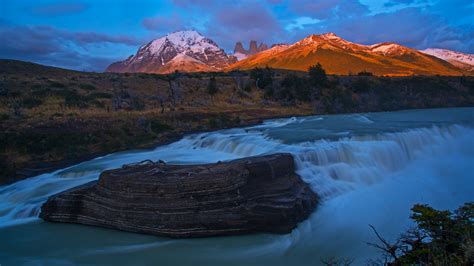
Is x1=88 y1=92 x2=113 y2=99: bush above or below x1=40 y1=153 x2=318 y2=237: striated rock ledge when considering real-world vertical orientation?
above

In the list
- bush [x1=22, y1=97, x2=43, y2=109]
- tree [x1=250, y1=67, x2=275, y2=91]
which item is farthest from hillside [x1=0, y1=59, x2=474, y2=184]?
tree [x1=250, y1=67, x2=275, y2=91]

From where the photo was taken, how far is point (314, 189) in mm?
13352

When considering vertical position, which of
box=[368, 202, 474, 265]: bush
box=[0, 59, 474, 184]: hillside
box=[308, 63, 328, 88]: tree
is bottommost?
box=[368, 202, 474, 265]: bush

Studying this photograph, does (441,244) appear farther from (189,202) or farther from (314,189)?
(314,189)

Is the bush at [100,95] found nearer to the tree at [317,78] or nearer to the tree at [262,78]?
the tree at [262,78]

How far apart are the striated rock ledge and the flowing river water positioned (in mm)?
346

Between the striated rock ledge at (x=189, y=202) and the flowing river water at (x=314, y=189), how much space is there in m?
0.35

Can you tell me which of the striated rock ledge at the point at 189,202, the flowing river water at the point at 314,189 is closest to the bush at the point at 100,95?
the flowing river water at the point at 314,189

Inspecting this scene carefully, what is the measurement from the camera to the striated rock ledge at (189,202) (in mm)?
10305

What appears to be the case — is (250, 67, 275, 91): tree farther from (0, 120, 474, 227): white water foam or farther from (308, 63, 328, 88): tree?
(0, 120, 474, 227): white water foam

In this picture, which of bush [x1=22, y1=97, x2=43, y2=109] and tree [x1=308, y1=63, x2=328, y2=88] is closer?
bush [x1=22, y1=97, x2=43, y2=109]

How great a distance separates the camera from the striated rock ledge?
33.8ft

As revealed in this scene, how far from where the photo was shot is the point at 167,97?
42469 mm

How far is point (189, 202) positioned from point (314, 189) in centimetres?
534
